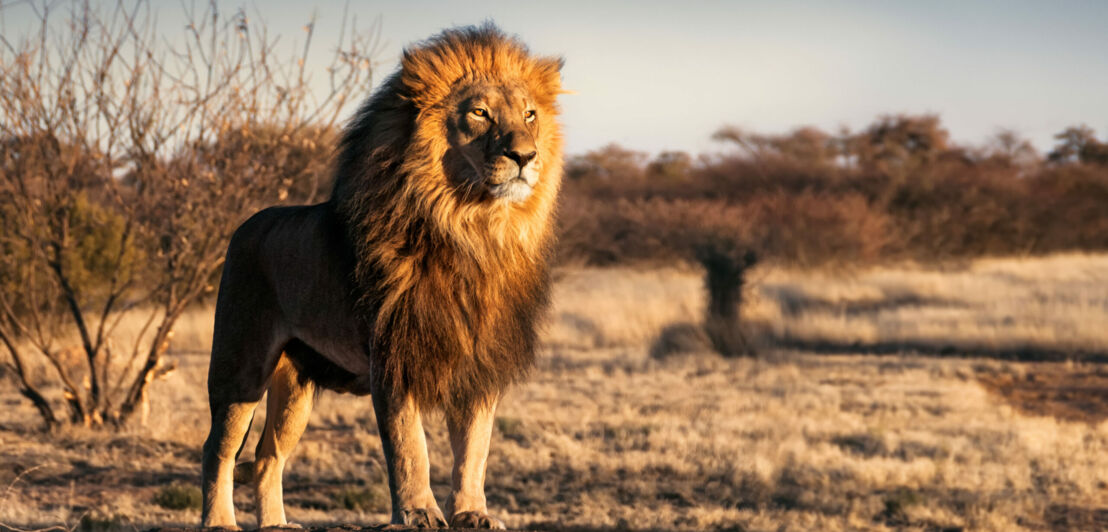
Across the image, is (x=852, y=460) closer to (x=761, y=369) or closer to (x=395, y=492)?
(x=761, y=369)

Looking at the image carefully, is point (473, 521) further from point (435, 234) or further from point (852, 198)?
point (852, 198)

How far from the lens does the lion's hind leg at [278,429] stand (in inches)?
196

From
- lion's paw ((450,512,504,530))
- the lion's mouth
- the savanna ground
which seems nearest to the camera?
the lion's mouth

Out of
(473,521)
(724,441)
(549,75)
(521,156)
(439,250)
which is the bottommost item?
(724,441)

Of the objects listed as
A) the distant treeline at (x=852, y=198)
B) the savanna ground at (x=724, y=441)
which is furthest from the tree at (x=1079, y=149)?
the savanna ground at (x=724, y=441)

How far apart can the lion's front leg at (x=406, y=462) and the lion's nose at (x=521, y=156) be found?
86cm

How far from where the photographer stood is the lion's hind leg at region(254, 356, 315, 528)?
498 centimetres

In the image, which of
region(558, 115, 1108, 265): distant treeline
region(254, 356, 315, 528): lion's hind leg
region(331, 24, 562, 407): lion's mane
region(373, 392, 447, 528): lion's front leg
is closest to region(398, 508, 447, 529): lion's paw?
region(373, 392, 447, 528): lion's front leg

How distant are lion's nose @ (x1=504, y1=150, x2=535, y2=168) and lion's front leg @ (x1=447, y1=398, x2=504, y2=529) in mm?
868

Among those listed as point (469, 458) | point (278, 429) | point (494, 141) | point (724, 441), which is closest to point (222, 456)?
point (278, 429)

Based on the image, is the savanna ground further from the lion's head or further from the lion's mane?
the lion's head

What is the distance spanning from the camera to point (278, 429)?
501cm

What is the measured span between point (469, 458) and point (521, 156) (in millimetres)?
1096

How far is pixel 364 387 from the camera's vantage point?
4633 millimetres
